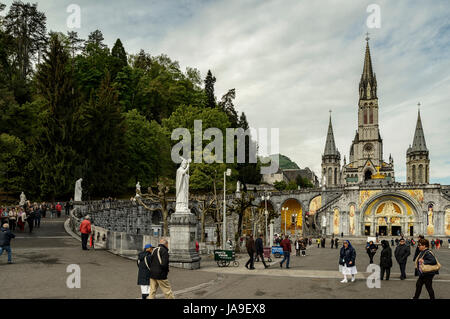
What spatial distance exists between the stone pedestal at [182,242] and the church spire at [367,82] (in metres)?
108

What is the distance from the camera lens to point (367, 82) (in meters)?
114

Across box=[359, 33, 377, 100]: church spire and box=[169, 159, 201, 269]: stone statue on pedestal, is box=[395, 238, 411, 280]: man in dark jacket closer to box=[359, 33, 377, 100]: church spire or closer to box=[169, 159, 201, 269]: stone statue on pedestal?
box=[169, 159, 201, 269]: stone statue on pedestal

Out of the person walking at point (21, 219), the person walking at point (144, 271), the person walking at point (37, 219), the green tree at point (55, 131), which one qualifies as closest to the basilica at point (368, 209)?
the green tree at point (55, 131)

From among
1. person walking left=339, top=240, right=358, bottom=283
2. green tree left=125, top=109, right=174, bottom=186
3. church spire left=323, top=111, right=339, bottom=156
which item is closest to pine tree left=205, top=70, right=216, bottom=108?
green tree left=125, top=109, right=174, bottom=186

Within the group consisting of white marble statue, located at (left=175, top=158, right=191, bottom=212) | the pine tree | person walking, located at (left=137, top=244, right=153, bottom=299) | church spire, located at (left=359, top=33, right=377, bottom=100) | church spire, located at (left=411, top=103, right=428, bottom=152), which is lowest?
person walking, located at (left=137, top=244, right=153, bottom=299)

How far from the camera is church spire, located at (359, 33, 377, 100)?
371 feet

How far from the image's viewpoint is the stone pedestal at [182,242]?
51.7 feet

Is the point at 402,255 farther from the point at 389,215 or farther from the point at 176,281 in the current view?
the point at 389,215

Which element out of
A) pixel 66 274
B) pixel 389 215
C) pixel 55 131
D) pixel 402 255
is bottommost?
pixel 389 215

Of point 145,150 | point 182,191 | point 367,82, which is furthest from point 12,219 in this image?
point 367,82

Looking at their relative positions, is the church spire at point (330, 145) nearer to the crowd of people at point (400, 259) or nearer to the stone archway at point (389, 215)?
the stone archway at point (389, 215)

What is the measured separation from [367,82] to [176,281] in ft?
369

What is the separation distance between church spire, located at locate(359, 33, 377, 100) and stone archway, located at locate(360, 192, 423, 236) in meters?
55.8

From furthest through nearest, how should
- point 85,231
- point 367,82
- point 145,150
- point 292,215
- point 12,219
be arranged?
point 367,82, point 292,215, point 145,150, point 12,219, point 85,231
